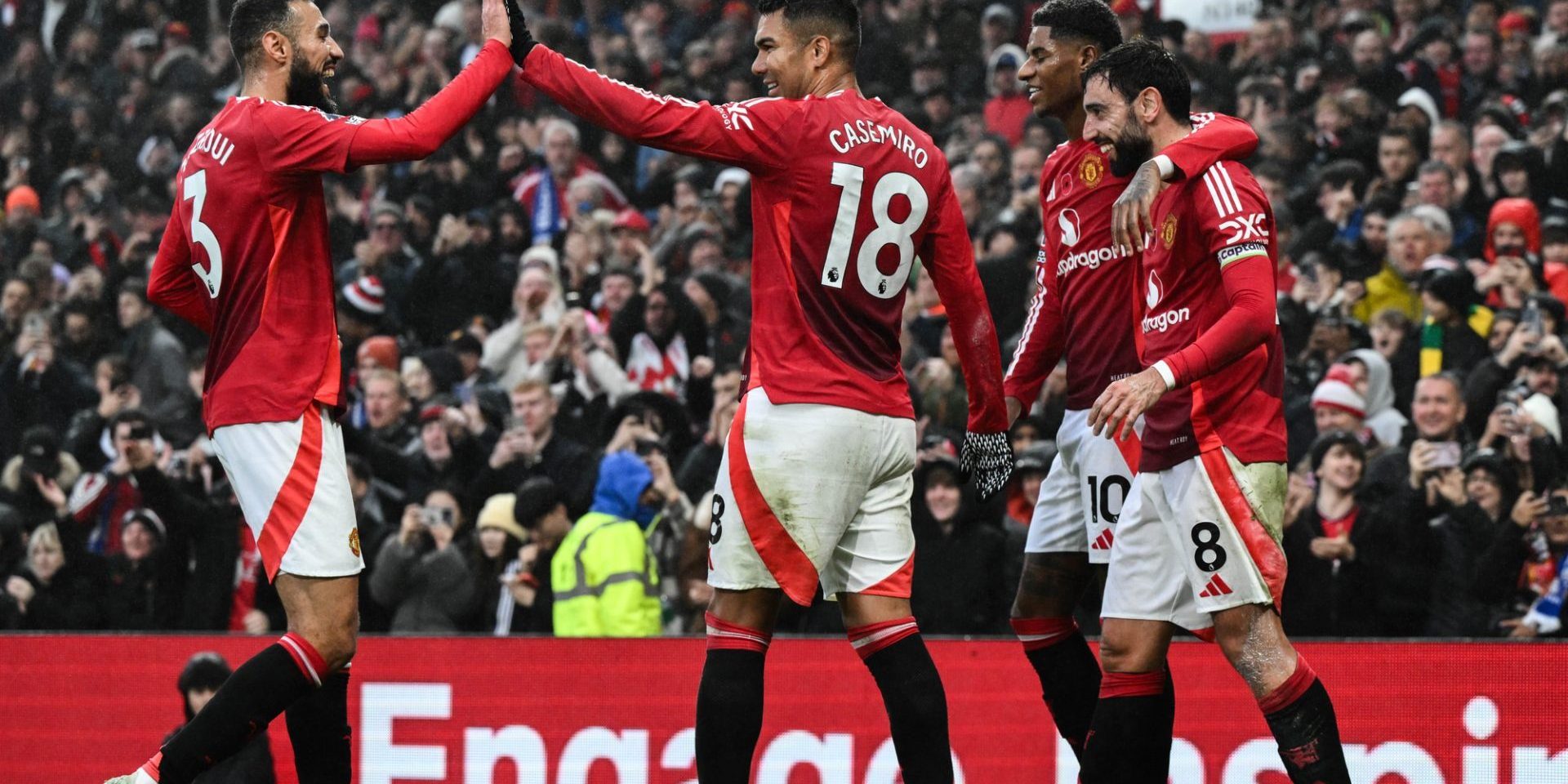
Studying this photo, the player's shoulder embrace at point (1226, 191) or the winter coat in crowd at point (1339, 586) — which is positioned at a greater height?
the player's shoulder embrace at point (1226, 191)

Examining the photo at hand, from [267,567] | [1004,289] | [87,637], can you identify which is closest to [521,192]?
[1004,289]

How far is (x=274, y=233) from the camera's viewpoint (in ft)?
18.8

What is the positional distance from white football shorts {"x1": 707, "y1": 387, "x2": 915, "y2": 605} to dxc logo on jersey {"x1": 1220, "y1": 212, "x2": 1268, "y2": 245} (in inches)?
44.4

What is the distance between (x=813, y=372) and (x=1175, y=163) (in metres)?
1.25

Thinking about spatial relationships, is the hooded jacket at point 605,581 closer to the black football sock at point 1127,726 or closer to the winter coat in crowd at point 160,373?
the black football sock at point 1127,726

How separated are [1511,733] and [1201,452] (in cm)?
237

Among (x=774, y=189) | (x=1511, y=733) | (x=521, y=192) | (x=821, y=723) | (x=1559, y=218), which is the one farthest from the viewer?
(x=521, y=192)

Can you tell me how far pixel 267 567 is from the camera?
225 inches

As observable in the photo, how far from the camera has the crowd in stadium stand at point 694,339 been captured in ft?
30.3

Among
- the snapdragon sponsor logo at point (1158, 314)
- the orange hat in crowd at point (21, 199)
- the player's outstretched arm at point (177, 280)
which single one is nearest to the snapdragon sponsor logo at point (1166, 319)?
Answer: the snapdragon sponsor logo at point (1158, 314)

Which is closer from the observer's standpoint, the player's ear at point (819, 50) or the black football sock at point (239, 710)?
the black football sock at point (239, 710)

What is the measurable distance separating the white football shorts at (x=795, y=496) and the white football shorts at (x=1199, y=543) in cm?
76

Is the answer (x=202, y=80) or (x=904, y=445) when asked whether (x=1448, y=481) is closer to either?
(x=904, y=445)

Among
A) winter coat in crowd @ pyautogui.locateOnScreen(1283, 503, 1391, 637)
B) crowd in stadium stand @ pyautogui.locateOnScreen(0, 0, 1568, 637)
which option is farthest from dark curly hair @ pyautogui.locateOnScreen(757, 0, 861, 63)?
winter coat in crowd @ pyautogui.locateOnScreen(1283, 503, 1391, 637)
